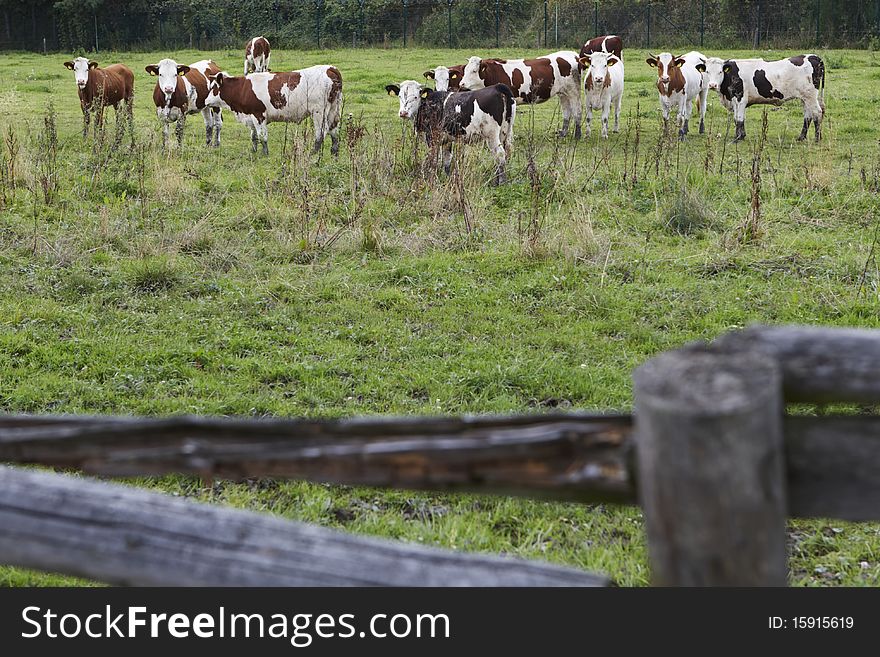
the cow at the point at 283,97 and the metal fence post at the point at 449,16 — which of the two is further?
the metal fence post at the point at 449,16

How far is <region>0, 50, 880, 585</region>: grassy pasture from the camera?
15.0ft

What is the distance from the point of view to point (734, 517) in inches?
64.1

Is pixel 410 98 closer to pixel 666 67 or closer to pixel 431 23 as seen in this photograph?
pixel 666 67

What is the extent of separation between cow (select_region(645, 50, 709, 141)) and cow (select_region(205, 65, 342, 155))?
583 cm

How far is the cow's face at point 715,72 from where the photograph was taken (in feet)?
56.2

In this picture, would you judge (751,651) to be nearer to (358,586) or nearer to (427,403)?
(358,586)

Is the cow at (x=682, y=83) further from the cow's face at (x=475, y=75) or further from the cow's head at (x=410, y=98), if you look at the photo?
the cow's head at (x=410, y=98)

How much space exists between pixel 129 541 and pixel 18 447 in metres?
0.37

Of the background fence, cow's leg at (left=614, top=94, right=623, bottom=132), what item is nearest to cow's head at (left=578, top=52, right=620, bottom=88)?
cow's leg at (left=614, top=94, right=623, bottom=132)

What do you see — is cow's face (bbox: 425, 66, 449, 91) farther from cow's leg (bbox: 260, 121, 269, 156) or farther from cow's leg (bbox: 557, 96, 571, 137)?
cow's leg (bbox: 260, 121, 269, 156)

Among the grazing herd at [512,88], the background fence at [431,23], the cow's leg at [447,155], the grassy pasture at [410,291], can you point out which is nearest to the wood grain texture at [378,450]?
the grassy pasture at [410,291]

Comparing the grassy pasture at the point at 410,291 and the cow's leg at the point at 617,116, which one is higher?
the cow's leg at the point at 617,116

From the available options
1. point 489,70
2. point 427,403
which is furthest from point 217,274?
point 489,70

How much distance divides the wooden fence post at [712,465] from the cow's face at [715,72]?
16.7 meters
